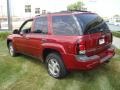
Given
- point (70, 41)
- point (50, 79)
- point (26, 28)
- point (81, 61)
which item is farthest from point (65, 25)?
point (26, 28)

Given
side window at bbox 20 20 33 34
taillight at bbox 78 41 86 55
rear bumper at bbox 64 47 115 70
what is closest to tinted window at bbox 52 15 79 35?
taillight at bbox 78 41 86 55

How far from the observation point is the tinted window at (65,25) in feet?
18.5

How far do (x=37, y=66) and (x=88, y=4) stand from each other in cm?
2278

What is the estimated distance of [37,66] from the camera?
25.2 feet

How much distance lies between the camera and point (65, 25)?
5887 mm

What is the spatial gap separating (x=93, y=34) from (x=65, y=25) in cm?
75

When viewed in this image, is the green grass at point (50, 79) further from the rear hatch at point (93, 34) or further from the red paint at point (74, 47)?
the rear hatch at point (93, 34)

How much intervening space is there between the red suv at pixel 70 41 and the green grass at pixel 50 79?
1.19 ft

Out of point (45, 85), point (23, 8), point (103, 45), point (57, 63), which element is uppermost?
point (23, 8)

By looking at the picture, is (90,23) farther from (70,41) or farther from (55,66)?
(55,66)

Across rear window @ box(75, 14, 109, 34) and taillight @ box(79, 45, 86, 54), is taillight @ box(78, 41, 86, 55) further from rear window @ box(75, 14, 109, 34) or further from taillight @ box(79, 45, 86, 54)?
rear window @ box(75, 14, 109, 34)

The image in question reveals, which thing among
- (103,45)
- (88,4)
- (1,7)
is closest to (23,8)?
(1,7)

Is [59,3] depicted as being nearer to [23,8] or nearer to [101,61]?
[23,8]

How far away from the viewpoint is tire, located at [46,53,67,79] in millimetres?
6043
